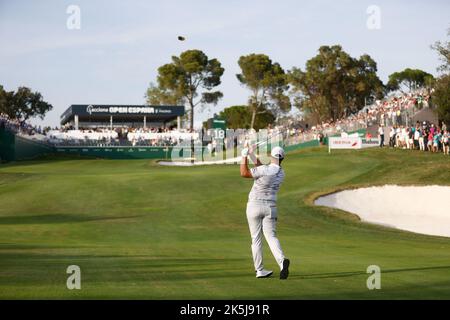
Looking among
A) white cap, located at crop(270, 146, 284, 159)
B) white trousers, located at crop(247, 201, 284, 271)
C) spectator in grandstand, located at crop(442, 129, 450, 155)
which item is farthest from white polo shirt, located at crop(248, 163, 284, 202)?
spectator in grandstand, located at crop(442, 129, 450, 155)

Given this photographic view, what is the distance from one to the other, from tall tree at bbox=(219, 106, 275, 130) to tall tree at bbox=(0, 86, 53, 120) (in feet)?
125

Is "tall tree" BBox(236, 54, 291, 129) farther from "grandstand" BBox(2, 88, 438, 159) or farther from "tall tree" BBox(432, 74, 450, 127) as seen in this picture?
"tall tree" BBox(432, 74, 450, 127)

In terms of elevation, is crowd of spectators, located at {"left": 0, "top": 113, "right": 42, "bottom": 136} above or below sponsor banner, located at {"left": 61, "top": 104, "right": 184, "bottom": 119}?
below

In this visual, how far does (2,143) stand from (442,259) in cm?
6046

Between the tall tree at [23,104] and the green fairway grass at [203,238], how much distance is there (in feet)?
204

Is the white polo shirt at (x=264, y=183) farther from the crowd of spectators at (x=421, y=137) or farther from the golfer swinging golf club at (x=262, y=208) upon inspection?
the crowd of spectators at (x=421, y=137)

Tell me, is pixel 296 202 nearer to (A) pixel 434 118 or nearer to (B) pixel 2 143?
(A) pixel 434 118

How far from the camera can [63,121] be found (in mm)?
115812

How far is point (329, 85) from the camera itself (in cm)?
11794

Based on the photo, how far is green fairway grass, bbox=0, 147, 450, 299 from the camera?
1267 centimetres

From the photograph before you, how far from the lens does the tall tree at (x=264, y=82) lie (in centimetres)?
12550

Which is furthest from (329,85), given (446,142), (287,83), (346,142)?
(446,142)

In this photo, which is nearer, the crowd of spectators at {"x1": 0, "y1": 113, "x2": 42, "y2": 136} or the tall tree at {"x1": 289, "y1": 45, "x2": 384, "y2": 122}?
the crowd of spectators at {"x1": 0, "y1": 113, "x2": 42, "y2": 136}
